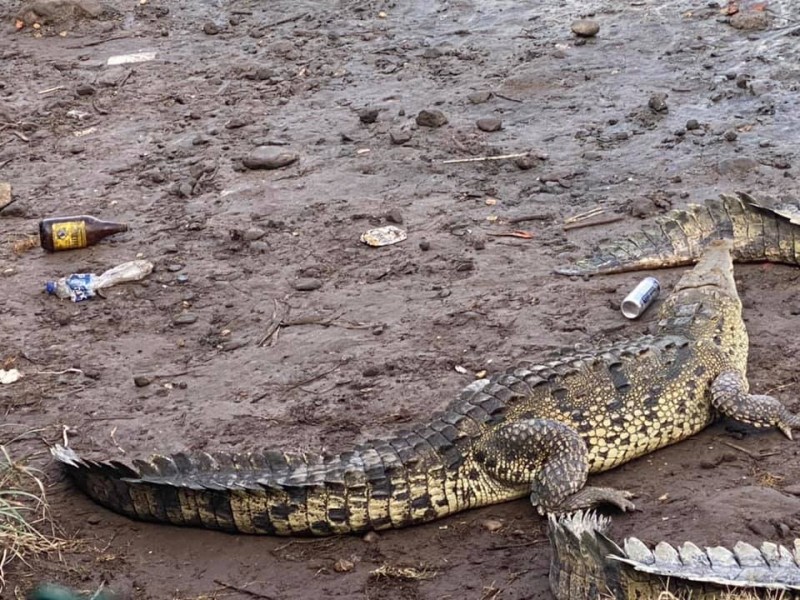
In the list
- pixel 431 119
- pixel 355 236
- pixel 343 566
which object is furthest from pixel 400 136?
pixel 343 566

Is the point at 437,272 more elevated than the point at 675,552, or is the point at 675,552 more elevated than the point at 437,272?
the point at 675,552

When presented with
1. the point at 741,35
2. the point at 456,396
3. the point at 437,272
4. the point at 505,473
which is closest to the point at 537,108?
the point at 741,35

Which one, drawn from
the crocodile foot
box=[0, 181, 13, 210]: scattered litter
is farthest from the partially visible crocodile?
box=[0, 181, 13, 210]: scattered litter

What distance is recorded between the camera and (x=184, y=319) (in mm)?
6230

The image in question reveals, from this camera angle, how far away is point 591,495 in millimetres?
4422

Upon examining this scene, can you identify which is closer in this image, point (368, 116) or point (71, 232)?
point (71, 232)

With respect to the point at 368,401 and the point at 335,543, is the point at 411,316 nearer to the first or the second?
the point at 368,401

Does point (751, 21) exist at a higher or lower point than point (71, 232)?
higher

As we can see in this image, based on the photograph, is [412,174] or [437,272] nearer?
[437,272]

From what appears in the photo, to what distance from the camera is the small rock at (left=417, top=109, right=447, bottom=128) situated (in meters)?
8.27

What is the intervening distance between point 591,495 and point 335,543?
42.1 inches

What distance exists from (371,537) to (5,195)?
4.71 meters

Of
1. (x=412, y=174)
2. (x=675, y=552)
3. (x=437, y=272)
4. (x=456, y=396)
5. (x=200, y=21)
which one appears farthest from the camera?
(x=200, y=21)

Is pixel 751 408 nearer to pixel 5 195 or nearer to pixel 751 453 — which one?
pixel 751 453
